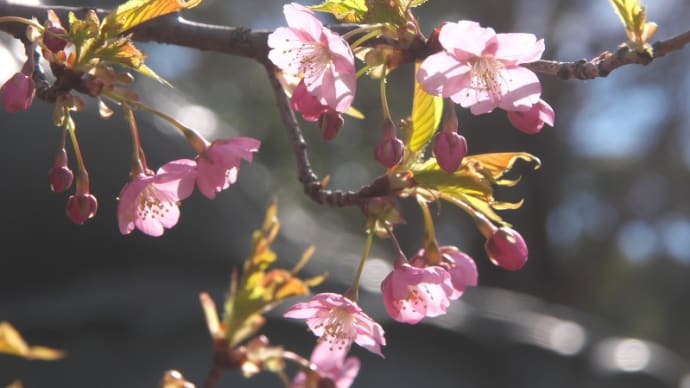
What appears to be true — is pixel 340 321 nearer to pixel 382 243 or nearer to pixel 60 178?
pixel 60 178

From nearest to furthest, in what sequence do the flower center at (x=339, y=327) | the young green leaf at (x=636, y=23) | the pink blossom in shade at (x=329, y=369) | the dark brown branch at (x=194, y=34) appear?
the young green leaf at (x=636, y=23) → the dark brown branch at (x=194, y=34) → the flower center at (x=339, y=327) → the pink blossom in shade at (x=329, y=369)

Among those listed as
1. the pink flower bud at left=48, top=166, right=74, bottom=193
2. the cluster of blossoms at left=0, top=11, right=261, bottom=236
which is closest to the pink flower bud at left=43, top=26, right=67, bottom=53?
the cluster of blossoms at left=0, top=11, right=261, bottom=236

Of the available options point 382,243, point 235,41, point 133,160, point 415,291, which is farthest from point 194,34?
point 382,243

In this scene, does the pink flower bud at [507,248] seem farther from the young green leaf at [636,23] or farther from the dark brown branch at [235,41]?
the young green leaf at [636,23]

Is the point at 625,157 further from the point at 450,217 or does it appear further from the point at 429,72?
the point at 429,72

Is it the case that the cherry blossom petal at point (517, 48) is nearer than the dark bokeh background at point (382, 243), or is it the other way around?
the cherry blossom petal at point (517, 48)

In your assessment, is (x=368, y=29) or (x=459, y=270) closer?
(x=368, y=29)

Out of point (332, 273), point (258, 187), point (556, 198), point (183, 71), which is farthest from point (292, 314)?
point (183, 71)

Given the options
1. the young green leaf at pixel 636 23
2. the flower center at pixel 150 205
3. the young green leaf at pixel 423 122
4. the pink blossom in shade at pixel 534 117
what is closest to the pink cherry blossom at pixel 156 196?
the flower center at pixel 150 205
